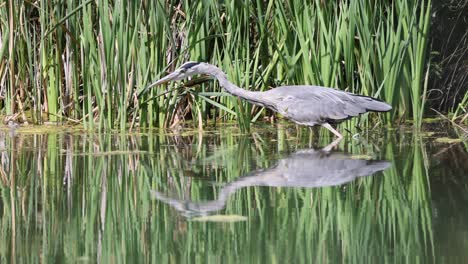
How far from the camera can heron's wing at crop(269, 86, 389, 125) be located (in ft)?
23.6

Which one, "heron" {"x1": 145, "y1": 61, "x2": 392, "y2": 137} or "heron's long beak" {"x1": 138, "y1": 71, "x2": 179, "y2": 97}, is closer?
"heron" {"x1": 145, "y1": 61, "x2": 392, "y2": 137}

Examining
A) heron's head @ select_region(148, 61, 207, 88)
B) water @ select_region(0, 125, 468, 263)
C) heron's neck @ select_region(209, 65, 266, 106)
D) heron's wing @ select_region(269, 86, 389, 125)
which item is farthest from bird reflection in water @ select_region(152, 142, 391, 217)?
heron's head @ select_region(148, 61, 207, 88)

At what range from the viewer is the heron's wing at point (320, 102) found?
7.18 meters

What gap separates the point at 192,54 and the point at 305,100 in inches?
45.1

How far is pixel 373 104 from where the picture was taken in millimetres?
7121

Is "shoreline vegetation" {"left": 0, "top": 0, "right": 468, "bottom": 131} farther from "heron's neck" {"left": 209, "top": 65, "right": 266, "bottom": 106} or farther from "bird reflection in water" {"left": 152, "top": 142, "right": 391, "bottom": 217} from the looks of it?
"bird reflection in water" {"left": 152, "top": 142, "right": 391, "bottom": 217}

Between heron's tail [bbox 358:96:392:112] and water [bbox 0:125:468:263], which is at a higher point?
heron's tail [bbox 358:96:392:112]

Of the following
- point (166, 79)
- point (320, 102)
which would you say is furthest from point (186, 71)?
point (320, 102)

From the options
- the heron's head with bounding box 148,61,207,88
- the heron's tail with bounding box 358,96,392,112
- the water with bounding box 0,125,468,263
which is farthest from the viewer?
the heron's head with bounding box 148,61,207,88

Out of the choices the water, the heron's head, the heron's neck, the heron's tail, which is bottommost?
the water

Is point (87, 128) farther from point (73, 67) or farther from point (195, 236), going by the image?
point (195, 236)

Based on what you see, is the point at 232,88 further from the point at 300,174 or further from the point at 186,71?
the point at 300,174

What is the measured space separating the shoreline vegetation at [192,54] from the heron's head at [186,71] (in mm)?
156

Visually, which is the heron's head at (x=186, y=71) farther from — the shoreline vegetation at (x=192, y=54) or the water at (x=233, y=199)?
the water at (x=233, y=199)
